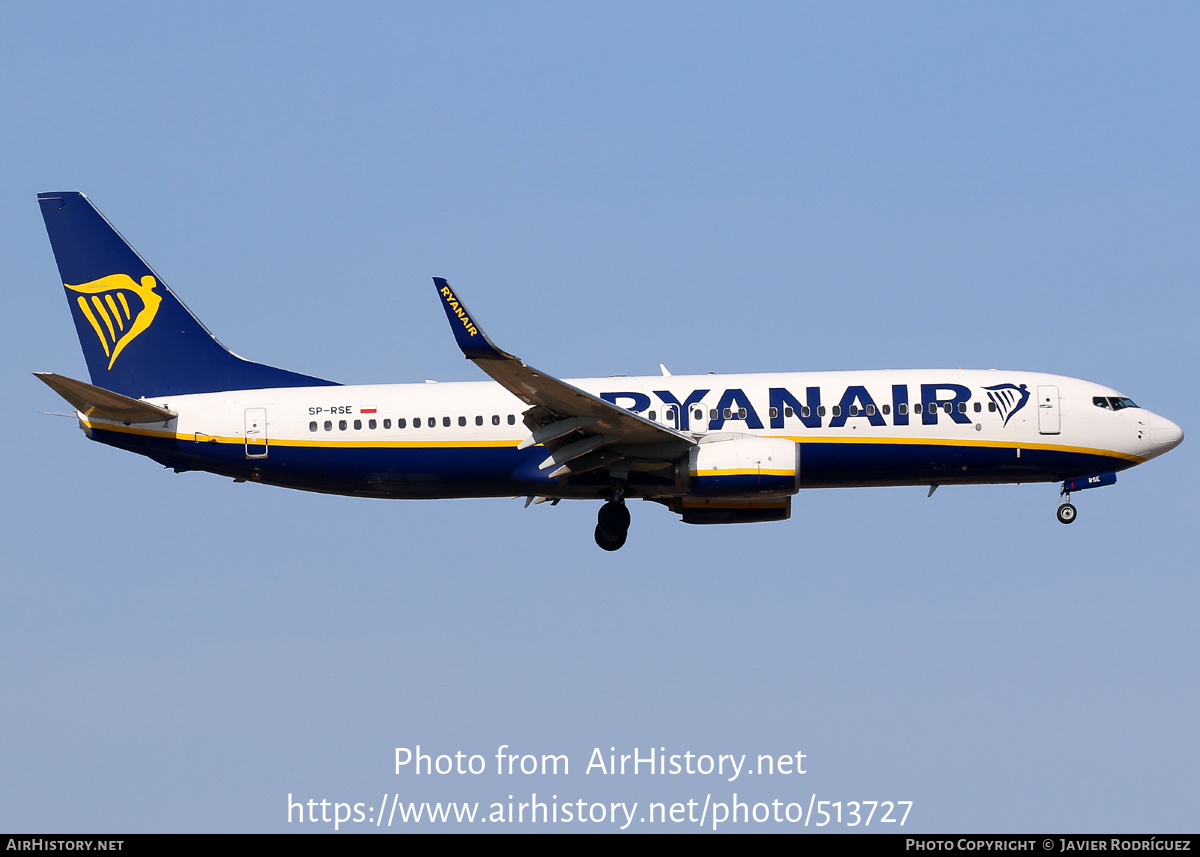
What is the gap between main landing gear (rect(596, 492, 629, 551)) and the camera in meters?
37.6

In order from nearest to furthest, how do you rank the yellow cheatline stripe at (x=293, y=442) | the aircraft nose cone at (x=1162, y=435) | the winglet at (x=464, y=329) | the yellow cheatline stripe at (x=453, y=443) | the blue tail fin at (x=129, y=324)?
the winglet at (x=464, y=329) < the yellow cheatline stripe at (x=453, y=443) < the yellow cheatline stripe at (x=293, y=442) < the aircraft nose cone at (x=1162, y=435) < the blue tail fin at (x=129, y=324)

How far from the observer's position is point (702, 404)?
121 feet

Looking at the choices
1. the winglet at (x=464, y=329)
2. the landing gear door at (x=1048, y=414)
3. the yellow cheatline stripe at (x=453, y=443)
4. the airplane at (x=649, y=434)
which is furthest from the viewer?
the landing gear door at (x=1048, y=414)

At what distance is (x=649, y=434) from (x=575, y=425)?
198 cm

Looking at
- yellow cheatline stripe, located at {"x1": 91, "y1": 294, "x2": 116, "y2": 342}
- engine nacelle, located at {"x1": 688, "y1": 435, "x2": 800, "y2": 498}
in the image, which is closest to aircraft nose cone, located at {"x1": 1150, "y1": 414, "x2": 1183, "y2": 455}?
engine nacelle, located at {"x1": 688, "y1": 435, "x2": 800, "y2": 498}

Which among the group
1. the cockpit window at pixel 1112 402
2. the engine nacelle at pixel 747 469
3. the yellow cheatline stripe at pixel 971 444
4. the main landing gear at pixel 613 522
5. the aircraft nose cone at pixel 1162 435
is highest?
the cockpit window at pixel 1112 402

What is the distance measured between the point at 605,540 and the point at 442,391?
599 cm

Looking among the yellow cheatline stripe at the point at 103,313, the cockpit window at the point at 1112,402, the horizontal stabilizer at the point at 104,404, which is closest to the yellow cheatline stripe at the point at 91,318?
the yellow cheatline stripe at the point at 103,313

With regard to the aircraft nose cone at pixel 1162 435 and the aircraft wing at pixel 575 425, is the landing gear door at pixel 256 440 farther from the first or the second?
the aircraft nose cone at pixel 1162 435

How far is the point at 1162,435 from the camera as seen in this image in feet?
124

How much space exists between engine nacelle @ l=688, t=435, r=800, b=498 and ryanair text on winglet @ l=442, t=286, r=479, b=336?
7626 mm

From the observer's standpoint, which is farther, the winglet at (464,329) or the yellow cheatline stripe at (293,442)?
the yellow cheatline stripe at (293,442)

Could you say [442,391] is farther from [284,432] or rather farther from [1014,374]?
[1014,374]

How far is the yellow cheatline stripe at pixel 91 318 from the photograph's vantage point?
1560 inches
